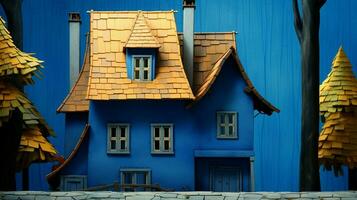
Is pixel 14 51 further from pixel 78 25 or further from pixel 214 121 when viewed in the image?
pixel 214 121

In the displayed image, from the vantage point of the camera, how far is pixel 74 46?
20.7 feet

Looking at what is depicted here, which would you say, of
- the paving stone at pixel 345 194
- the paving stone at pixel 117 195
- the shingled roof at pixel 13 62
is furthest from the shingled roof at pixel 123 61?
the paving stone at pixel 345 194

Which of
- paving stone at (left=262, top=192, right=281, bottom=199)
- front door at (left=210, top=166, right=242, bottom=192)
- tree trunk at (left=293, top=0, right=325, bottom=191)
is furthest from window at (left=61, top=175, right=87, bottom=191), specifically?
tree trunk at (left=293, top=0, right=325, bottom=191)

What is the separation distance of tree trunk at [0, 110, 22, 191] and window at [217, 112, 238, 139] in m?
2.07

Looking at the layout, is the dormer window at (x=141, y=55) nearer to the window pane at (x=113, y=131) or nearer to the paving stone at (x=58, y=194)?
the window pane at (x=113, y=131)

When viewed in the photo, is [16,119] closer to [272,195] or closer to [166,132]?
[166,132]

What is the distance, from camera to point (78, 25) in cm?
635

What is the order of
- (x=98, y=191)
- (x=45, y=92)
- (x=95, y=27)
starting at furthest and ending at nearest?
(x=45, y=92)
(x=95, y=27)
(x=98, y=191)

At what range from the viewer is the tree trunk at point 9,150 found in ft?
18.9

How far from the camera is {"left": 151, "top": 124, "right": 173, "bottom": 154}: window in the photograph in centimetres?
589

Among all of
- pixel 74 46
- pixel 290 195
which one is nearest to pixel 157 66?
pixel 74 46

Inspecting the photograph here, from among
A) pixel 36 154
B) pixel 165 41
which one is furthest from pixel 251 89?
pixel 36 154

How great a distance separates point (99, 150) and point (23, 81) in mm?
1067

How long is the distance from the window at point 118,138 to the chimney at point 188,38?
904mm
